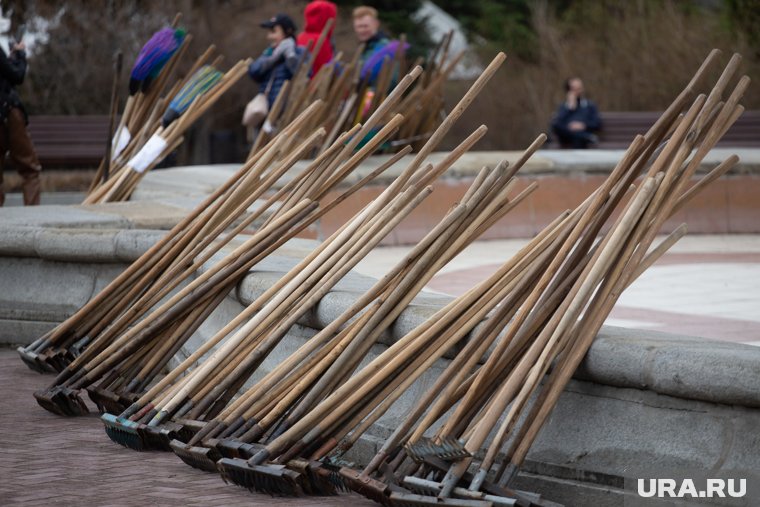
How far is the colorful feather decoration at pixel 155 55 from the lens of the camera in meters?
8.20

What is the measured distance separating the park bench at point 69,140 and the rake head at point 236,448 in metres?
8.75

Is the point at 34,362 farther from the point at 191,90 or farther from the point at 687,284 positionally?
the point at 687,284

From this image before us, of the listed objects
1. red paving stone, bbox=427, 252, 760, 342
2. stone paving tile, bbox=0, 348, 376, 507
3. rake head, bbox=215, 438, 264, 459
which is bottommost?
stone paving tile, bbox=0, 348, 376, 507

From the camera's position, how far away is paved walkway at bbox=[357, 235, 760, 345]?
642 cm

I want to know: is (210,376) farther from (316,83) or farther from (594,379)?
(316,83)

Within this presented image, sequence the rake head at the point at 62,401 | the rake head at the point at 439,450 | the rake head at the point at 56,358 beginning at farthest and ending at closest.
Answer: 1. the rake head at the point at 56,358
2. the rake head at the point at 62,401
3. the rake head at the point at 439,450

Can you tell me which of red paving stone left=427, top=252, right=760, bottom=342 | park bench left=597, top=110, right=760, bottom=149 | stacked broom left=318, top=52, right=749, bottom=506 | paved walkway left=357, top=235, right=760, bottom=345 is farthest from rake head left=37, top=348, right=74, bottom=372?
park bench left=597, top=110, right=760, bottom=149

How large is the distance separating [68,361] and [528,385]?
2.44 metres

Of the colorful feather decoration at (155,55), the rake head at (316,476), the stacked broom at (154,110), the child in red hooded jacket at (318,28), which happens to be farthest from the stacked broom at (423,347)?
the child in red hooded jacket at (318,28)

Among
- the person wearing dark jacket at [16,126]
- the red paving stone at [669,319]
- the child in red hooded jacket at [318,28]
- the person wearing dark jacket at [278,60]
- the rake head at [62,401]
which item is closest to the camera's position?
the rake head at [62,401]

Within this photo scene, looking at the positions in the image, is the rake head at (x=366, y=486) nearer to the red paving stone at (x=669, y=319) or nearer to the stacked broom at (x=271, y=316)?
the stacked broom at (x=271, y=316)

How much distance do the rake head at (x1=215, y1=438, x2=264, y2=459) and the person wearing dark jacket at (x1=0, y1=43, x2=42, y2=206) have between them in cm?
584

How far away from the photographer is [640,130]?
12781 millimetres

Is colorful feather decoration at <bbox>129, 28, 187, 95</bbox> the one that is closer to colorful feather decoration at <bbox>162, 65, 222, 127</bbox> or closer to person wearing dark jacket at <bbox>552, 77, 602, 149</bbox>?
colorful feather decoration at <bbox>162, 65, 222, 127</bbox>
